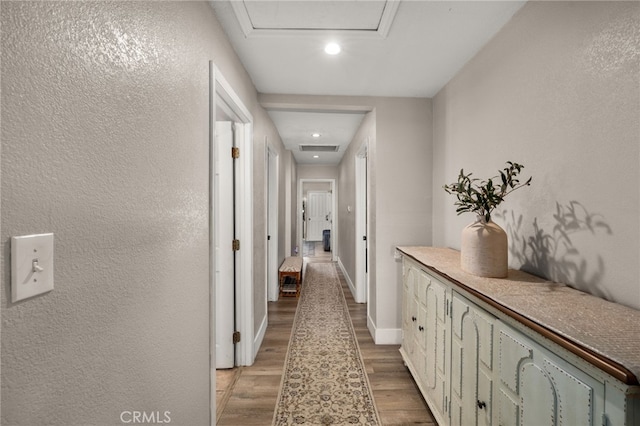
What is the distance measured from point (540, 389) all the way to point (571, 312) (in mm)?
267

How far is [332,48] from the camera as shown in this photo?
6.37 ft

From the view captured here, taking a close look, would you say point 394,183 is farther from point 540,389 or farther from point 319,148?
point 319,148

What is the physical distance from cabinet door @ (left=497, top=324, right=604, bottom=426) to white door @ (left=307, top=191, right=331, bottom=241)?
31.7 ft

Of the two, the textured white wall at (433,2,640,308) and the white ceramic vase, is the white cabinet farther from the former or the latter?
the textured white wall at (433,2,640,308)

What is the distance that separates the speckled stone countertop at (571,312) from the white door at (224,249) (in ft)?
5.50

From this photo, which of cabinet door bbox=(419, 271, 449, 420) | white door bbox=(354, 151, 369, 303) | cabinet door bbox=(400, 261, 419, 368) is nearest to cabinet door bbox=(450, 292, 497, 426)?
cabinet door bbox=(419, 271, 449, 420)

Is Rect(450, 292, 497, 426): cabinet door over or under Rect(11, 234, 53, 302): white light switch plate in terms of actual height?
under

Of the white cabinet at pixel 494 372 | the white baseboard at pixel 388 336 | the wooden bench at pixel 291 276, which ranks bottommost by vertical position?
the white baseboard at pixel 388 336

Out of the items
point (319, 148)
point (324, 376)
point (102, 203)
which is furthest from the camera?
point (319, 148)

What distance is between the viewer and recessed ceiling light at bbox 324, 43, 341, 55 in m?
1.91

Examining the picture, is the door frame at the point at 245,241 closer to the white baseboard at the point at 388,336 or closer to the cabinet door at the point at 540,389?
the white baseboard at the point at 388,336

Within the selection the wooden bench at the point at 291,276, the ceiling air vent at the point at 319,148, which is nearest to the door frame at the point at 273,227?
the wooden bench at the point at 291,276

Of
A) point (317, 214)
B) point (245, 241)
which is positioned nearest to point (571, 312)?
point (245, 241)

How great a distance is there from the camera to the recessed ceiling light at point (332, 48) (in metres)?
1.91
